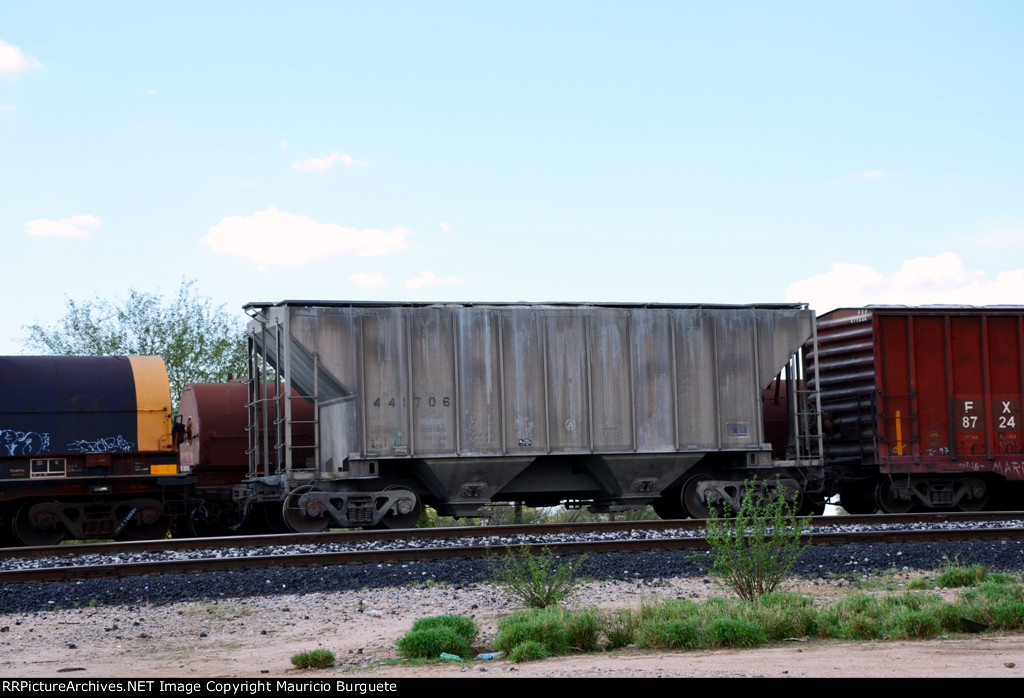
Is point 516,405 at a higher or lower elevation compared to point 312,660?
higher

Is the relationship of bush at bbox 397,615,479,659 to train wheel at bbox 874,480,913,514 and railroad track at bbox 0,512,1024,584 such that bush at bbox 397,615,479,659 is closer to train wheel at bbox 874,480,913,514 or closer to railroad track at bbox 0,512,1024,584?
railroad track at bbox 0,512,1024,584

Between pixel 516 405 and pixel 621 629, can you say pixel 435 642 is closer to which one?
pixel 621 629

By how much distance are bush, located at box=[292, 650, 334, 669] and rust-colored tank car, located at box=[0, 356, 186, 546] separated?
10255mm

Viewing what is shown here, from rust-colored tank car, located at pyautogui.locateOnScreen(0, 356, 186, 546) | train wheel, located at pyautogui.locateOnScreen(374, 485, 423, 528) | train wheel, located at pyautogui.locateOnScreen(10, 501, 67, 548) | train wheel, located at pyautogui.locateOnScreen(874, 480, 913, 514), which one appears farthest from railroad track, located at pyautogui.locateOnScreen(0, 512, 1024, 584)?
rust-colored tank car, located at pyautogui.locateOnScreen(0, 356, 186, 546)

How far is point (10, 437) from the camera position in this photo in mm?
15703

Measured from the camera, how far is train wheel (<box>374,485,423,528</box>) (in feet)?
49.9

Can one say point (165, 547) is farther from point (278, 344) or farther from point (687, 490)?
point (687, 490)

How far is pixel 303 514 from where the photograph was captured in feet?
48.8

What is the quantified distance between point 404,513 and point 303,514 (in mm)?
1420

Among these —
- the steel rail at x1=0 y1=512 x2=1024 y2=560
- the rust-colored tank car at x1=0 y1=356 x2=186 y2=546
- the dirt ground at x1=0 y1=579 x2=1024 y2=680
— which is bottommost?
the dirt ground at x1=0 y1=579 x2=1024 y2=680

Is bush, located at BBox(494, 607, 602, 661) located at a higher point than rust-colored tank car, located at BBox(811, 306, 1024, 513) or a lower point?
lower

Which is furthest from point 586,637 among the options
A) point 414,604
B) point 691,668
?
point 414,604

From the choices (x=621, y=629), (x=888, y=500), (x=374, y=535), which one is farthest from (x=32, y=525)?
(x=888, y=500)

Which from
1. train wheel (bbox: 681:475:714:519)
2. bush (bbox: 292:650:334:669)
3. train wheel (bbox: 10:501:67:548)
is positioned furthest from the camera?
train wheel (bbox: 681:475:714:519)
